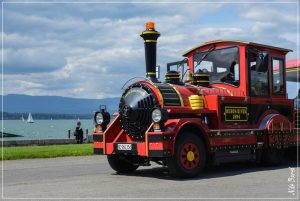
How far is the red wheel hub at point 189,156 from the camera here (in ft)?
30.7

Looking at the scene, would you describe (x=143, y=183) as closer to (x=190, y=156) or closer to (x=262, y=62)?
(x=190, y=156)

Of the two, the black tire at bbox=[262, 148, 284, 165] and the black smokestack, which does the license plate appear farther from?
the black tire at bbox=[262, 148, 284, 165]

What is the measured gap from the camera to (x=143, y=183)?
8781 millimetres

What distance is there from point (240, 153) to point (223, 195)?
11.3ft

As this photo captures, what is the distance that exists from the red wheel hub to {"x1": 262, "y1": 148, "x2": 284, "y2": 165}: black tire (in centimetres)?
258

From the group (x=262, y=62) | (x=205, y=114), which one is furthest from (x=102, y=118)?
(x=262, y=62)

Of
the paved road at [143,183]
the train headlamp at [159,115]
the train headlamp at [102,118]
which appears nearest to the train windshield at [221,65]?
the paved road at [143,183]

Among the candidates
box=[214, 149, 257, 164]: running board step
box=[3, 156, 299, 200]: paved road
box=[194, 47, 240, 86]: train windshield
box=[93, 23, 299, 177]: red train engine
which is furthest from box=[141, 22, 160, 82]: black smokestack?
box=[3, 156, 299, 200]: paved road

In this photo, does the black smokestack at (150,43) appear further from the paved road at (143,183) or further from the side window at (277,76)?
the side window at (277,76)

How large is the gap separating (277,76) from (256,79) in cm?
94

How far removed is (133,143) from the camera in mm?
9570

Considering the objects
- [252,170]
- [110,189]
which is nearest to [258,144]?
[252,170]

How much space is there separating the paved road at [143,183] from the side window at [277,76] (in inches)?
74.5

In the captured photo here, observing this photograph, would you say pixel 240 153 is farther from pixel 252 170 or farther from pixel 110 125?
pixel 110 125
